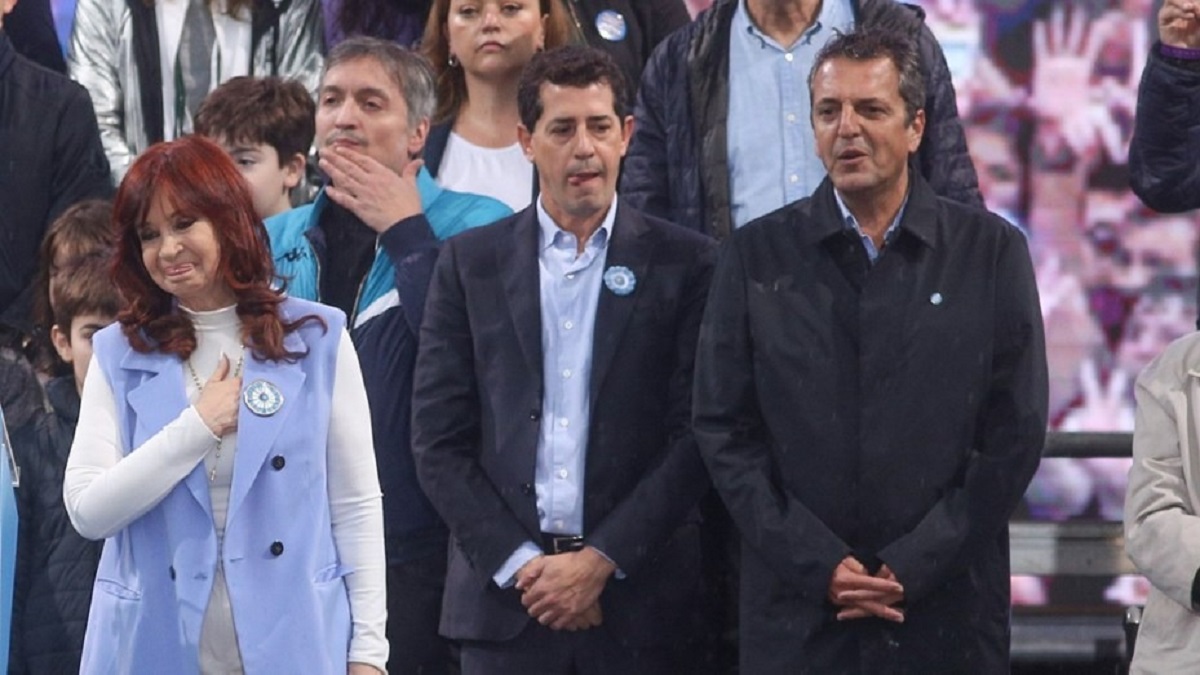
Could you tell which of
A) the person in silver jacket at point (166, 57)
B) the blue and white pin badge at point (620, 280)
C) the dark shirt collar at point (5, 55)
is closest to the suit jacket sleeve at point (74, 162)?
the dark shirt collar at point (5, 55)

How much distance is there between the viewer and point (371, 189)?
5668 millimetres

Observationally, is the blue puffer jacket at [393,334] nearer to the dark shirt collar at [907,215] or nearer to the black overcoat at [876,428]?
the black overcoat at [876,428]

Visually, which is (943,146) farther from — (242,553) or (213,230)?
(242,553)

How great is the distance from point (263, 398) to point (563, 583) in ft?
3.21

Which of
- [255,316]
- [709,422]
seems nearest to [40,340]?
[255,316]

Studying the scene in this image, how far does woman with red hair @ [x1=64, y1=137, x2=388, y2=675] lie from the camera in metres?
4.43

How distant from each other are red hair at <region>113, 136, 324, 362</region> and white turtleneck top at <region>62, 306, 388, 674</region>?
52 millimetres

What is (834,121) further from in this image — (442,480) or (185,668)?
(185,668)

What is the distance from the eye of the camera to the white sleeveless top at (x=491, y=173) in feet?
20.3

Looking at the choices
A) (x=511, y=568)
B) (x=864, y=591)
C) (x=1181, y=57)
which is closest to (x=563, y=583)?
(x=511, y=568)

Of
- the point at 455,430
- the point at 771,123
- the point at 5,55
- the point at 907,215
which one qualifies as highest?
the point at 5,55

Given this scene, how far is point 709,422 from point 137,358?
1.30 meters

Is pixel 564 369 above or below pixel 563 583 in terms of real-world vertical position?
above

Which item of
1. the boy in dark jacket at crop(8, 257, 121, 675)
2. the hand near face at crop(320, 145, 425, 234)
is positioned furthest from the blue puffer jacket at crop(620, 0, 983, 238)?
the boy in dark jacket at crop(8, 257, 121, 675)
